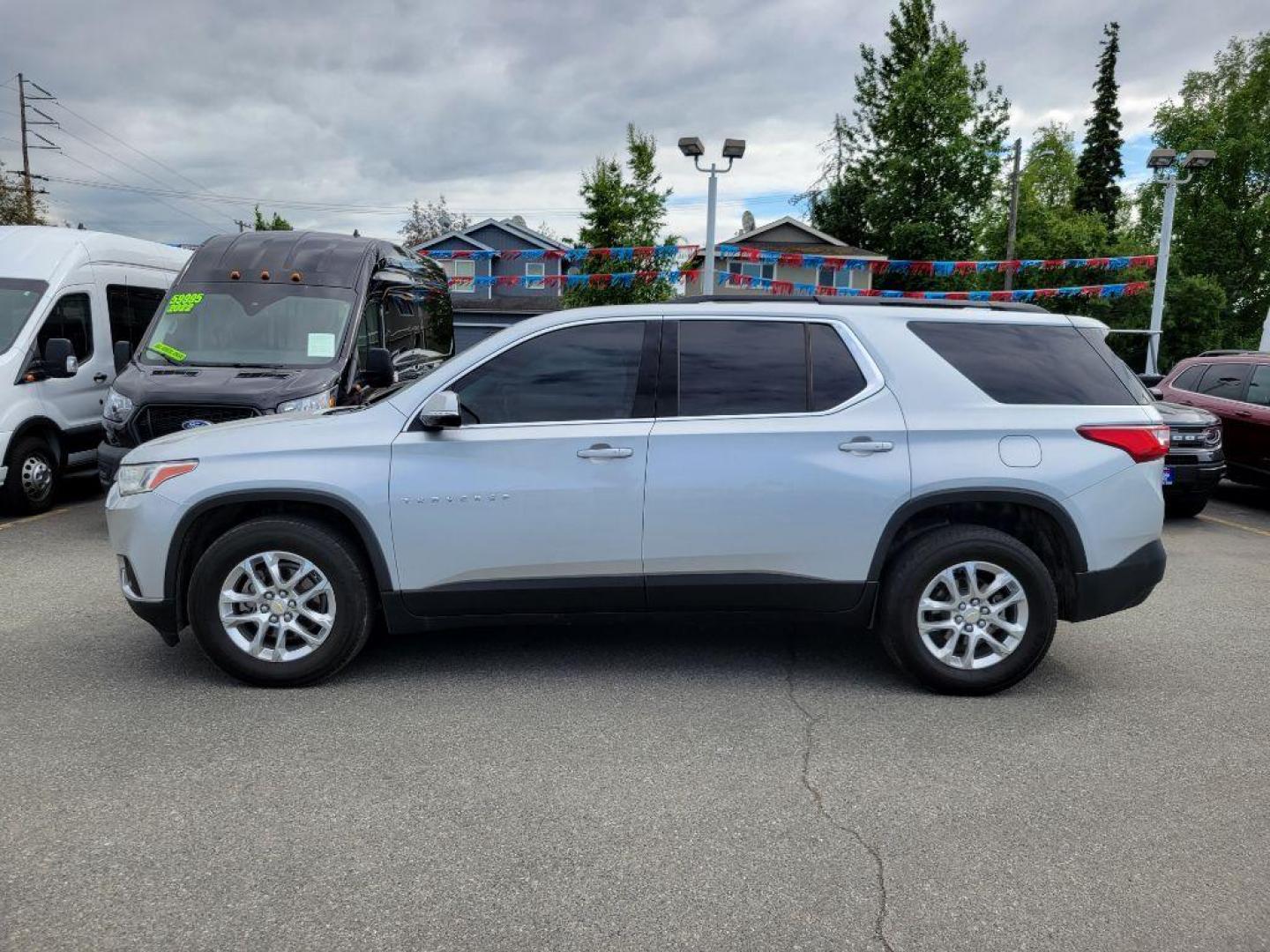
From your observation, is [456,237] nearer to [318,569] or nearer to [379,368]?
[379,368]

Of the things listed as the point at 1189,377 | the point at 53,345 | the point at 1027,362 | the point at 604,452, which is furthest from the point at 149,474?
the point at 1189,377

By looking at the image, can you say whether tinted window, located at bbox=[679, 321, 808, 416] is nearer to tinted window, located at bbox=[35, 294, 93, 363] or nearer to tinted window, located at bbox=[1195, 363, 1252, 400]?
tinted window, located at bbox=[35, 294, 93, 363]

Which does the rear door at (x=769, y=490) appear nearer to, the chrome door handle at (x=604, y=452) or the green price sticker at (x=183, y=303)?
the chrome door handle at (x=604, y=452)

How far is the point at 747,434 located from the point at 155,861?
9.08 ft

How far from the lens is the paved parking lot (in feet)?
8.88

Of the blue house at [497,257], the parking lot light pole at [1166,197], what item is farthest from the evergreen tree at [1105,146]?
the parking lot light pole at [1166,197]

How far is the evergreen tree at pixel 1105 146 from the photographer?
190 ft

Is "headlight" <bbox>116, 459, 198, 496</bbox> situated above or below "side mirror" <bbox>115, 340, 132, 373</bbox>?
below

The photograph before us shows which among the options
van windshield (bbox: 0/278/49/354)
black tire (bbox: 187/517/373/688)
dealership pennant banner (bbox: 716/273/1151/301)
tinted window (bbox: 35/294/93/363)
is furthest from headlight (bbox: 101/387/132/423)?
dealership pennant banner (bbox: 716/273/1151/301)

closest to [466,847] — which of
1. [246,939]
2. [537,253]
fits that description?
[246,939]

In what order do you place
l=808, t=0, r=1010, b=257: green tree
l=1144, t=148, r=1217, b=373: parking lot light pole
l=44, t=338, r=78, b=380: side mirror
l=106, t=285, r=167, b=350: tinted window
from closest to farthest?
l=44, t=338, r=78, b=380: side mirror → l=106, t=285, r=167, b=350: tinted window → l=1144, t=148, r=1217, b=373: parking lot light pole → l=808, t=0, r=1010, b=257: green tree

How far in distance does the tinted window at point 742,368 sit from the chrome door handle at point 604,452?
33 centimetres

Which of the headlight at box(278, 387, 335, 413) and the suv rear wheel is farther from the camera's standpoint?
the suv rear wheel

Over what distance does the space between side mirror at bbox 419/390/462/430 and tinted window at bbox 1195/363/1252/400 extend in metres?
10.2
